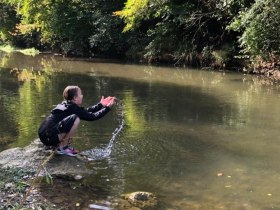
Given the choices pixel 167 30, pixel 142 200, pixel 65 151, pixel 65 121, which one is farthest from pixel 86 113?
pixel 167 30

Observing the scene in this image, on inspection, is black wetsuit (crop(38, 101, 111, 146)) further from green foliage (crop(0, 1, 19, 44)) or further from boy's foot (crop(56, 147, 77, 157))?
green foliage (crop(0, 1, 19, 44))

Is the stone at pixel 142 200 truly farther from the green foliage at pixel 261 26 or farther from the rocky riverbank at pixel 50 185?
the green foliage at pixel 261 26

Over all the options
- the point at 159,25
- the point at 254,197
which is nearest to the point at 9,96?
the point at 254,197

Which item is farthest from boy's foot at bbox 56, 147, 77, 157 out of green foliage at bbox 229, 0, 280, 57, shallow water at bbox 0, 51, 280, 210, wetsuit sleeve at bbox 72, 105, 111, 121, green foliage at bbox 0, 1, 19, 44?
green foliage at bbox 0, 1, 19, 44

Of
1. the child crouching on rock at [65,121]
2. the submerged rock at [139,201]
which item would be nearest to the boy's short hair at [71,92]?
the child crouching on rock at [65,121]

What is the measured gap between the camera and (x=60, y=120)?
268 inches

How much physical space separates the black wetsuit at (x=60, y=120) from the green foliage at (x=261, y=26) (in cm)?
1306

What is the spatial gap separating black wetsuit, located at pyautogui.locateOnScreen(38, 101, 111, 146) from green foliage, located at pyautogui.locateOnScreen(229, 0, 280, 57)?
13.1 meters

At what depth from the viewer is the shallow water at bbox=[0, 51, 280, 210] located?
6113 millimetres

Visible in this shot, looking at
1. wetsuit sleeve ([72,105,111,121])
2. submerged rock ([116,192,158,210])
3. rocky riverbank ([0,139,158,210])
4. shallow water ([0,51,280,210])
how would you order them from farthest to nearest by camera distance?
wetsuit sleeve ([72,105,111,121])
shallow water ([0,51,280,210])
submerged rock ([116,192,158,210])
rocky riverbank ([0,139,158,210])

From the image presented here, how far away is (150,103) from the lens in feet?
41.7

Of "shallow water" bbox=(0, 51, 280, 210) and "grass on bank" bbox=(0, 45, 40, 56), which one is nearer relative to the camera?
"shallow water" bbox=(0, 51, 280, 210)

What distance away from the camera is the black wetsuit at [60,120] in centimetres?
668

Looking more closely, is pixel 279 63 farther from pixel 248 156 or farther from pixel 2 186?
pixel 2 186
